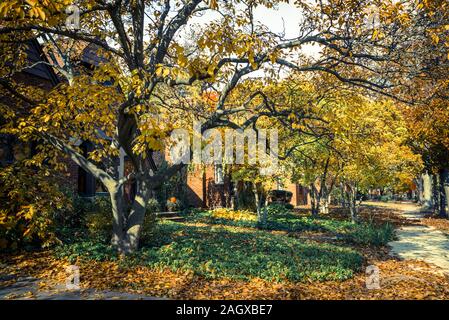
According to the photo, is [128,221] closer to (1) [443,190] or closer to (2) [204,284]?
(2) [204,284]

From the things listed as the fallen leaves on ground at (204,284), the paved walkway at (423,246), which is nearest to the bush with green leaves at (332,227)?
the paved walkway at (423,246)

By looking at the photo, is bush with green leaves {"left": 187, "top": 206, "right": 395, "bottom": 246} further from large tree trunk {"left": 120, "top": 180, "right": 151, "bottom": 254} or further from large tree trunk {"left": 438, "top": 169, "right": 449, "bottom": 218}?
large tree trunk {"left": 438, "top": 169, "right": 449, "bottom": 218}

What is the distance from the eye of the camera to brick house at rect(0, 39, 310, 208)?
39.1 feet

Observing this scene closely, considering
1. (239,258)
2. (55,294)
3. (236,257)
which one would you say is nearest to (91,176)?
(236,257)

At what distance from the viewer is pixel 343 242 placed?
13.4m

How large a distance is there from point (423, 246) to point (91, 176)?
14.0 m

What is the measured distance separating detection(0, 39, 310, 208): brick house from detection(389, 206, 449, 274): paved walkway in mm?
10581

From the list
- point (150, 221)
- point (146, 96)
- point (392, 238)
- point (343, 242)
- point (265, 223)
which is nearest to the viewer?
point (146, 96)

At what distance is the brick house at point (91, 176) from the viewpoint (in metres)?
11.9

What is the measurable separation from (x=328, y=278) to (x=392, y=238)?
8.56 m

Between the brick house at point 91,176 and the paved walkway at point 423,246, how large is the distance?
1058cm
